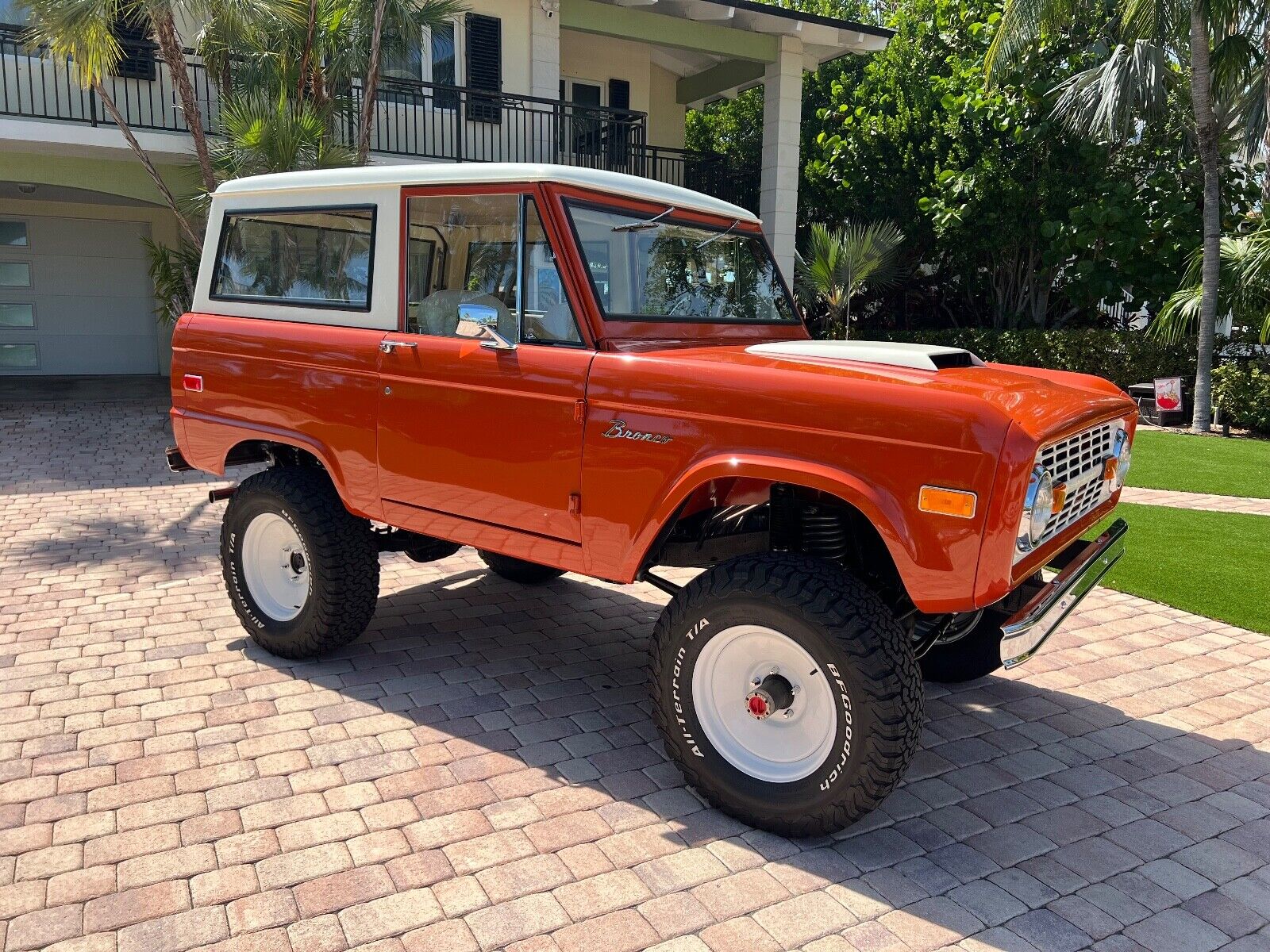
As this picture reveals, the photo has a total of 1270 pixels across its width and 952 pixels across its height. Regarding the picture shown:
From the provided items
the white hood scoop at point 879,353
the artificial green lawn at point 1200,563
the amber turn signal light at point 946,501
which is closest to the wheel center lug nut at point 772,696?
the amber turn signal light at point 946,501

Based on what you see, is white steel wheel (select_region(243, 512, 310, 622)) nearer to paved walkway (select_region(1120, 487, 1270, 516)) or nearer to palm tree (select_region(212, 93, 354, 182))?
palm tree (select_region(212, 93, 354, 182))

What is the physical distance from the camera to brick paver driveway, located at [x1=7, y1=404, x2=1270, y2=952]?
9.37 feet

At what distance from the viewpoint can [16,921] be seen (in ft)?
9.07

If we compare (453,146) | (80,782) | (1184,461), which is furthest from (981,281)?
(80,782)

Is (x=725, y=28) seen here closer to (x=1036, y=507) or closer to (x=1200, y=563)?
(x=1200, y=563)

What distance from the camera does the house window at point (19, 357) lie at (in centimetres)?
1722

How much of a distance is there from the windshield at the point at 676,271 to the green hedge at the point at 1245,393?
11743mm

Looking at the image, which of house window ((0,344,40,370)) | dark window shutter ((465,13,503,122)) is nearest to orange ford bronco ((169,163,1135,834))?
dark window shutter ((465,13,503,122))

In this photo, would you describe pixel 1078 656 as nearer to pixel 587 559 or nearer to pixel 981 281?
pixel 587 559

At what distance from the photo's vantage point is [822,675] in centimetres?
320

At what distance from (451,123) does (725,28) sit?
4.66 meters

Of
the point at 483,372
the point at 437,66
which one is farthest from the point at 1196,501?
the point at 437,66

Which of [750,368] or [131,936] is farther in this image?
[750,368]

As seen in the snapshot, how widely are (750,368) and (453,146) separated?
41.7 feet
